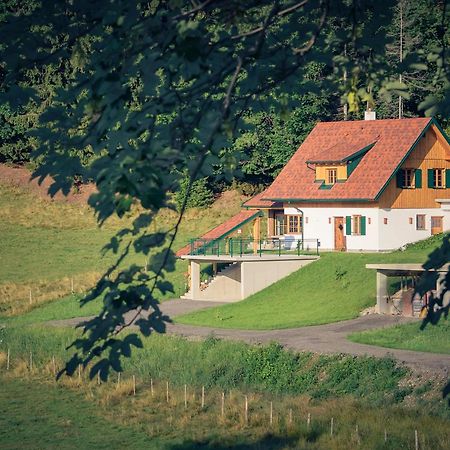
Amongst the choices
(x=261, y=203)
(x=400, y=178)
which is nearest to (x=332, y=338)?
(x=400, y=178)

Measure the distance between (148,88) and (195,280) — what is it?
4606cm

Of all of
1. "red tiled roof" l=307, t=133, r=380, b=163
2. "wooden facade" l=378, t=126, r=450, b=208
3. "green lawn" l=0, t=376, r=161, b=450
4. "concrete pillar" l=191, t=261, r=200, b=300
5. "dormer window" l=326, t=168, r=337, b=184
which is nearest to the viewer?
"green lawn" l=0, t=376, r=161, b=450

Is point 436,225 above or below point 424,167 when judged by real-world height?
below

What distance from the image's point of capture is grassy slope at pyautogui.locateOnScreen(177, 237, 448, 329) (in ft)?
152

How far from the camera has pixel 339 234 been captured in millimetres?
57531

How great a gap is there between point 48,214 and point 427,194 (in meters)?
32.7

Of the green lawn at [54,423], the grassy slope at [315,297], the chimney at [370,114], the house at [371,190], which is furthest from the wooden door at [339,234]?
the green lawn at [54,423]

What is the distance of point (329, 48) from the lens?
1163cm

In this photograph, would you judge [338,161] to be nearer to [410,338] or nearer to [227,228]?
[227,228]

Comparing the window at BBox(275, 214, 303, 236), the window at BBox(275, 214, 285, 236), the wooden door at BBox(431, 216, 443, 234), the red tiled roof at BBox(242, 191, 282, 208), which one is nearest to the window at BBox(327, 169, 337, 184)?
the window at BBox(275, 214, 303, 236)

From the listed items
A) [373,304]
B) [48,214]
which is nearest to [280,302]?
[373,304]

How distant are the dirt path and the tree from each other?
23226 mm

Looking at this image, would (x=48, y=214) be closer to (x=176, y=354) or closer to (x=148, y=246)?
(x=176, y=354)

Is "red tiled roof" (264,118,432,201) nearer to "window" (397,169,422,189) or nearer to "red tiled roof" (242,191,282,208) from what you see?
"red tiled roof" (242,191,282,208)
